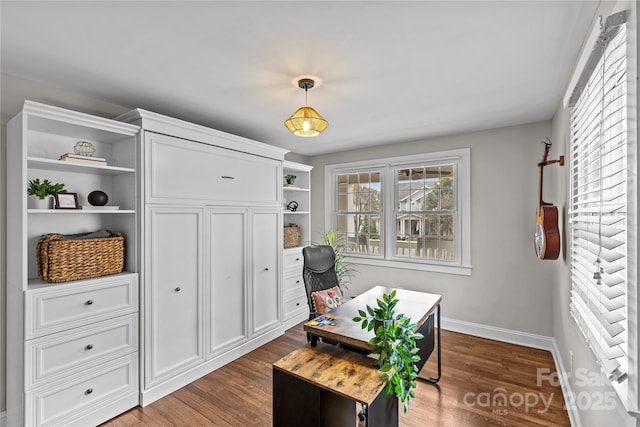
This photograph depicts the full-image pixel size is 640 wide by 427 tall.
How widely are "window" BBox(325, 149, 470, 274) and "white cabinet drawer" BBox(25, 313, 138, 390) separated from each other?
10.2 ft

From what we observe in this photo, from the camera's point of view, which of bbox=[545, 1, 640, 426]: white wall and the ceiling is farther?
the ceiling

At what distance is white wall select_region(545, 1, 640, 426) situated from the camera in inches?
50.5

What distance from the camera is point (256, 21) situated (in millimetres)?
1561

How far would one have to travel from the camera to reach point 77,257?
84.2 inches

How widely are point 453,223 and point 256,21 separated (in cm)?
329

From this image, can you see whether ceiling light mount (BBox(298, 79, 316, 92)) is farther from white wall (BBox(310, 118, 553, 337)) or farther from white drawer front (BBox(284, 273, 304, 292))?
white drawer front (BBox(284, 273, 304, 292))

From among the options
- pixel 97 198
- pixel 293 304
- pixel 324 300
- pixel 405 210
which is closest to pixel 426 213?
pixel 405 210

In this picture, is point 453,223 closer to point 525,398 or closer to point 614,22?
point 525,398

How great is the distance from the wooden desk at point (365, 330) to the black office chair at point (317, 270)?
510 millimetres

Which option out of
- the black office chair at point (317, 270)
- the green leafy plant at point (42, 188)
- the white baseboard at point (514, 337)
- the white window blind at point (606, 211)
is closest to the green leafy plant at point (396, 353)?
the white window blind at point (606, 211)

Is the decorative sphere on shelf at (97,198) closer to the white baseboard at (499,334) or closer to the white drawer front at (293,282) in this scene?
the white drawer front at (293,282)

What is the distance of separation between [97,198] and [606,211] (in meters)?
3.18

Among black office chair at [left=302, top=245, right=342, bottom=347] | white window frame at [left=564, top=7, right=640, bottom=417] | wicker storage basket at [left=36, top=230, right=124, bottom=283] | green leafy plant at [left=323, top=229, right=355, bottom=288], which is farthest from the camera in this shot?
green leafy plant at [left=323, top=229, right=355, bottom=288]

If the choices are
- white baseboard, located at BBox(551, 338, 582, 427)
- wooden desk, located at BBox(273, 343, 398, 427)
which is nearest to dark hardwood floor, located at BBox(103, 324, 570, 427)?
white baseboard, located at BBox(551, 338, 582, 427)
